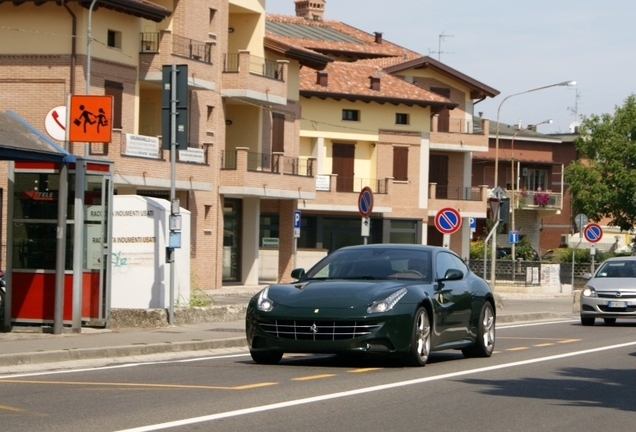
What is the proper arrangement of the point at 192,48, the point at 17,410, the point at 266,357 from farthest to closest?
the point at 192,48 → the point at 266,357 → the point at 17,410

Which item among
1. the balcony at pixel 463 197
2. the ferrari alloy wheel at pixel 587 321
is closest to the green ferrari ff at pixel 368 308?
the ferrari alloy wheel at pixel 587 321

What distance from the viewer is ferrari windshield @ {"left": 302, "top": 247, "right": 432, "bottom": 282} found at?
1602 centimetres

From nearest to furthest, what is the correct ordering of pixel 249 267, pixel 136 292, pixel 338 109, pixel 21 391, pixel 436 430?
1. pixel 436 430
2. pixel 21 391
3. pixel 136 292
4. pixel 249 267
5. pixel 338 109

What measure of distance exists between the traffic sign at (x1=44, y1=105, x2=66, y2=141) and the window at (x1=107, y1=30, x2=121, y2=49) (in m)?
15.5

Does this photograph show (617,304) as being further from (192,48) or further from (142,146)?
(192,48)

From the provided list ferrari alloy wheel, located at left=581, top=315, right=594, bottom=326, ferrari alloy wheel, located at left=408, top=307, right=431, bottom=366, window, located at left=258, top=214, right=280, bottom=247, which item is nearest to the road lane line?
ferrari alloy wheel, located at left=408, top=307, right=431, bottom=366

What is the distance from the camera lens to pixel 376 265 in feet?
52.9

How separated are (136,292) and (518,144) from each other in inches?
2863

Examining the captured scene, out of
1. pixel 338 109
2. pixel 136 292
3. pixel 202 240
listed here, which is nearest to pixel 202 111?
pixel 202 240

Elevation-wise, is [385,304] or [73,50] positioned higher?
[73,50]

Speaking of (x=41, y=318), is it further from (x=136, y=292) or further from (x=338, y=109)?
(x=338, y=109)

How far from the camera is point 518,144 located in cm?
9312

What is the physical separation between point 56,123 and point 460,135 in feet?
155

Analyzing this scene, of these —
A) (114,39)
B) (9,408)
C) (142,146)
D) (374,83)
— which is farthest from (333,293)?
(374,83)
